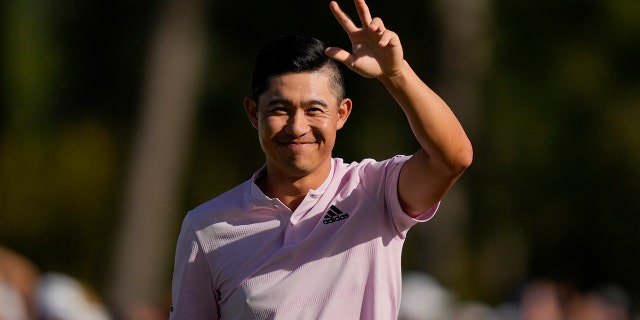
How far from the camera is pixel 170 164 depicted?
2131 centimetres

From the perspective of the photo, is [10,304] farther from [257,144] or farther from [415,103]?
[257,144]

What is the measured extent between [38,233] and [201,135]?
12.6 ft

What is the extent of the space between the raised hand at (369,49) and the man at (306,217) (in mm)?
193

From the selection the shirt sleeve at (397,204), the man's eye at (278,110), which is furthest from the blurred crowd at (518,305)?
the man's eye at (278,110)

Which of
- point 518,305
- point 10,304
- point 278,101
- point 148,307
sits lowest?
point 518,305

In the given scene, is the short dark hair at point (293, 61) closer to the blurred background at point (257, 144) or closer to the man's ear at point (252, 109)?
the man's ear at point (252, 109)

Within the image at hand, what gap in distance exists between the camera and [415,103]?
484 cm

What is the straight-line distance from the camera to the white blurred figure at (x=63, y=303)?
31.0ft

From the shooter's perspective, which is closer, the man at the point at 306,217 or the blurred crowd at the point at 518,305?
the man at the point at 306,217

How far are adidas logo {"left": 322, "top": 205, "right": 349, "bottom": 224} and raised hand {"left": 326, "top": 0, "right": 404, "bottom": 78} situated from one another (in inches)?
24.8

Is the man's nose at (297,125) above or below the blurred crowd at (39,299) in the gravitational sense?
above

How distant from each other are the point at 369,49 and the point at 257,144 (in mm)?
20282

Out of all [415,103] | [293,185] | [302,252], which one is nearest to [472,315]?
[293,185]

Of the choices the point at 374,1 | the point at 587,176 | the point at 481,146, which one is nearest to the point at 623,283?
the point at 587,176
